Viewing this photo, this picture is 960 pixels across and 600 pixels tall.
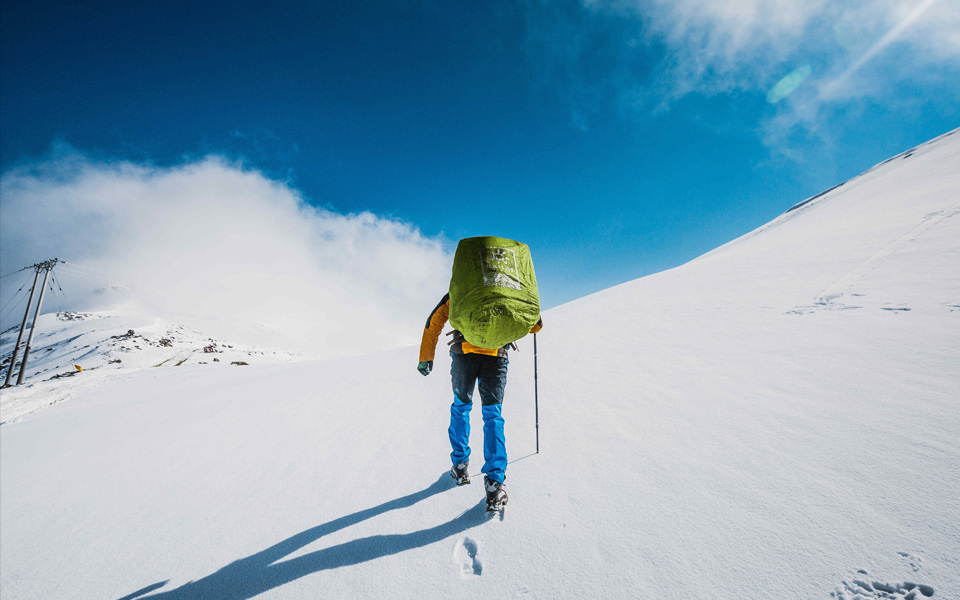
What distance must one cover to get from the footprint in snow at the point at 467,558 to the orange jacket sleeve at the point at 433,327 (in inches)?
60.0

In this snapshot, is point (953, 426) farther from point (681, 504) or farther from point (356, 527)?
point (356, 527)

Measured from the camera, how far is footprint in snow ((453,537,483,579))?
82.6 inches

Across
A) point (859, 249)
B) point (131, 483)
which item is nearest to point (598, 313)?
point (859, 249)

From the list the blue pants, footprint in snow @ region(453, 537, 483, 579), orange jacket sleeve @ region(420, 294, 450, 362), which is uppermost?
orange jacket sleeve @ region(420, 294, 450, 362)

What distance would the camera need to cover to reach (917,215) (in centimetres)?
1072

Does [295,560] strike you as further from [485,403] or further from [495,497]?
[485,403]

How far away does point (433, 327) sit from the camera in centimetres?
329

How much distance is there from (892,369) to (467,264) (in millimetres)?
4830

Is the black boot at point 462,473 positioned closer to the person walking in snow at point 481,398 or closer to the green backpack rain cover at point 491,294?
the person walking in snow at point 481,398

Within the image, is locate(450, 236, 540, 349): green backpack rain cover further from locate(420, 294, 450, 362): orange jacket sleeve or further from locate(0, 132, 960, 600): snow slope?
locate(0, 132, 960, 600): snow slope

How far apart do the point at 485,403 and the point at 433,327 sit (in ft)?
3.06

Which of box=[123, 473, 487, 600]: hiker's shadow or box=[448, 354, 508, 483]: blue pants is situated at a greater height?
box=[448, 354, 508, 483]: blue pants

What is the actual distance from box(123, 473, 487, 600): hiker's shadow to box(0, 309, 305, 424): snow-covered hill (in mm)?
12312

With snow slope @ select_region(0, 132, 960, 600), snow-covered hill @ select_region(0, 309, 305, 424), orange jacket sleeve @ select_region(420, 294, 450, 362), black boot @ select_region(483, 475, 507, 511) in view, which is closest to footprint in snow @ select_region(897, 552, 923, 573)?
snow slope @ select_region(0, 132, 960, 600)
